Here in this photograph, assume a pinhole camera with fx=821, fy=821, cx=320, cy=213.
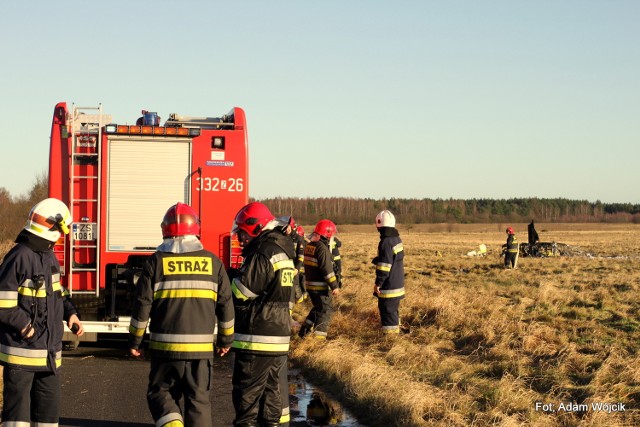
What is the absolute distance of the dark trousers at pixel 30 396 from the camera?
5.43m

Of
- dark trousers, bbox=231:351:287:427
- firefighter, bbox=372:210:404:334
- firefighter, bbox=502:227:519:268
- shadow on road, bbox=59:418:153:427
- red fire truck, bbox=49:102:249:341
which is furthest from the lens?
firefighter, bbox=502:227:519:268

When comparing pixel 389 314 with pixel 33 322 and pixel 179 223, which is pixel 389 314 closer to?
pixel 179 223

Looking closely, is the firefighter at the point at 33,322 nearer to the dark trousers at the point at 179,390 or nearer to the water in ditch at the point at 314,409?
the dark trousers at the point at 179,390

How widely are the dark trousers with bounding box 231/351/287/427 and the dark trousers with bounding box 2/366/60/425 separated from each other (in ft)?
4.17

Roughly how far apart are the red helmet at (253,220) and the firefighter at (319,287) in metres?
5.13

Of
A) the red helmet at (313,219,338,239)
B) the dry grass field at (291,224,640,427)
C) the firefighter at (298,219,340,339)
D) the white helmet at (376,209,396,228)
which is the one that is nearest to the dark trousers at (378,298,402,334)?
the dry grass field at (291,224,640,427)

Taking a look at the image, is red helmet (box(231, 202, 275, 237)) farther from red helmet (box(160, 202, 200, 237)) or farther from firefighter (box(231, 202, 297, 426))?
red helmet (box(160, 202, 200, 237))

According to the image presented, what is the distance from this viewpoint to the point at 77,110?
10492mm

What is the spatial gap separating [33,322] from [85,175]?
5277mm

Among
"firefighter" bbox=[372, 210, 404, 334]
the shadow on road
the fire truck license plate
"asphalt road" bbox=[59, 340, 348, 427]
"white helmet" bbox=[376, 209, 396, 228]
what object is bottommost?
"asphalt road" bbox=[59, 340, 348, 427]

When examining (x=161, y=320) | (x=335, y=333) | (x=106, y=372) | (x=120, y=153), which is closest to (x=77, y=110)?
(x=120, y=153)

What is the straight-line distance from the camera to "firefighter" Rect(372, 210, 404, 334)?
1130cm

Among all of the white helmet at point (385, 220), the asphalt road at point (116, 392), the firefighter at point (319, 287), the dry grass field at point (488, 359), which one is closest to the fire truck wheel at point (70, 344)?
the asphalt road at point (116, 392)

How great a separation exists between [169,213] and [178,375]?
1.10 metres
